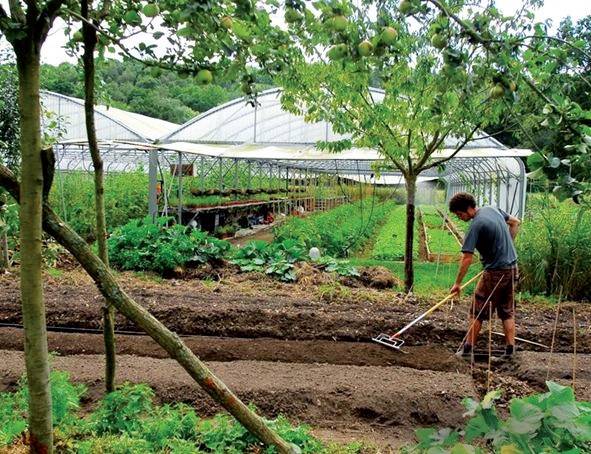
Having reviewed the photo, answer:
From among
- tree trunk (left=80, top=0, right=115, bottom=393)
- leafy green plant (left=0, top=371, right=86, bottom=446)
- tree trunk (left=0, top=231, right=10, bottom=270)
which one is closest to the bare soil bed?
tree trunk (left=0, top=231, right=10, bottom=270)

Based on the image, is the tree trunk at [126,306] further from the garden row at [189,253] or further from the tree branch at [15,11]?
the garden row at [189,253]

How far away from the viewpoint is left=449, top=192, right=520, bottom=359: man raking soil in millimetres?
5664

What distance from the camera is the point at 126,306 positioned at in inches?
88.6

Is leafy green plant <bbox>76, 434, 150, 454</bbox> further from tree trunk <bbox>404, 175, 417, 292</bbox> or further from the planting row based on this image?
the planting row

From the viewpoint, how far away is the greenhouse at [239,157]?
13.1m

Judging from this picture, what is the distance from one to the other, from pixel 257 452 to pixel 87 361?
9.16ft

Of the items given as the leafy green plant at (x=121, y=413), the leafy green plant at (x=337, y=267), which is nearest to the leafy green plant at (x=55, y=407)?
the leafy green plant at (x=121, y=413)

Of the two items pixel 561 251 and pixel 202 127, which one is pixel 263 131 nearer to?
pixel 202 127

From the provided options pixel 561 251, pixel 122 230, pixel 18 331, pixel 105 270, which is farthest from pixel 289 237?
pixel 105 270

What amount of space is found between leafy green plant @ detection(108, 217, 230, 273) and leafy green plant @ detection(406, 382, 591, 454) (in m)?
8.70

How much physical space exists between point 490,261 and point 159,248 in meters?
6.20

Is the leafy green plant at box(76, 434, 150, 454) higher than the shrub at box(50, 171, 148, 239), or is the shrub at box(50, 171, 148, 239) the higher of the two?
the shrub at box(50, 171, 148, 239)

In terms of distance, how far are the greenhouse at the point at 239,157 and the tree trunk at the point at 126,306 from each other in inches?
288

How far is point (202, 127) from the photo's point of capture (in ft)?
59.6
